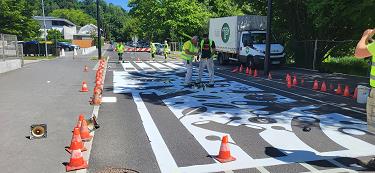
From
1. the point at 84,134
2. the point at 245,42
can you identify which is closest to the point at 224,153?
the point at 84,134

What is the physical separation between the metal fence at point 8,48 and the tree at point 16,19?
105 feet

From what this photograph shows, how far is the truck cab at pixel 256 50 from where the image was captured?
22.0 metres

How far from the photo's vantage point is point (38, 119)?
8406mm

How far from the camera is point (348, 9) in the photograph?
55.4 feet

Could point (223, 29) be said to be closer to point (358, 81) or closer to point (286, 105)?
point (358, 81)

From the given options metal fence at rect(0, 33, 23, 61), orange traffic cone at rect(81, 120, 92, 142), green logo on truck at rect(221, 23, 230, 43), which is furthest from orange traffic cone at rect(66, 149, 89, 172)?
green logo on truck at rect(221, 23, 230, 43)

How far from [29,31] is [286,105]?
52.6 metres

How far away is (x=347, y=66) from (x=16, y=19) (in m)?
45.4

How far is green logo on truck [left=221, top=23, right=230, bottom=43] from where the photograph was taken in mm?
25466

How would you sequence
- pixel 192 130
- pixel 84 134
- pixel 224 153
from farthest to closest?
pixel 192 130, pixel 84 134, pixel 224 153

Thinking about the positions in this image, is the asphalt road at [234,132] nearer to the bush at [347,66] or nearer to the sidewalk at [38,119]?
the sidewalk at [38,119]

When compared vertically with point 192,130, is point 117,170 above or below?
below

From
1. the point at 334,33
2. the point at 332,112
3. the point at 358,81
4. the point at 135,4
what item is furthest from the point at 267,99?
the point at 135,4

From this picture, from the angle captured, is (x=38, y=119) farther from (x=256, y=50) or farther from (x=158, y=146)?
(x=256, y=50)
